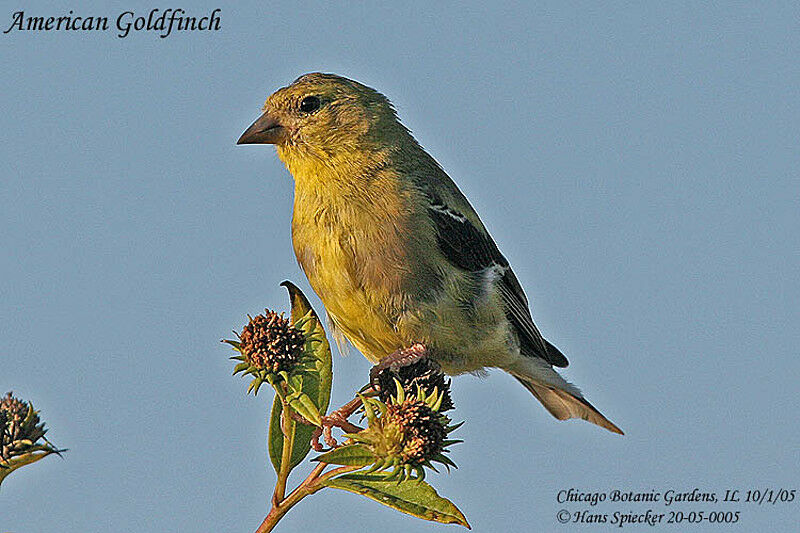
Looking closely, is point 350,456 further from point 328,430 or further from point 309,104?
point 309,104

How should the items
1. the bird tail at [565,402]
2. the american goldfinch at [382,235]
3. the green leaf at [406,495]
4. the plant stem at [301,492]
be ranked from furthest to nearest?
1. the bird tail at [565,402]
2. the american goldfinch at [382,235]
3. the green leaf at [406,495]
4. the plant stem at [301,492]

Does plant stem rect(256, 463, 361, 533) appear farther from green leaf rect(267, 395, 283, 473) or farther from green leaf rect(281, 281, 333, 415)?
green leaf rect(281, 281, 333, 415)

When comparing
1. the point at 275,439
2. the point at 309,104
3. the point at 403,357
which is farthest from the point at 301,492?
the point at 309,104

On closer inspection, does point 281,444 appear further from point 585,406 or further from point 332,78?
point 585,406

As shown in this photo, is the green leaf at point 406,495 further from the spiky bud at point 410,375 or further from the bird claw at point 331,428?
the spiky bud at point 410,375

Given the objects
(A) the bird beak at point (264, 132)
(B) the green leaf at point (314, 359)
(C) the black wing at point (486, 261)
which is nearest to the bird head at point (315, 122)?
(A) the bird beak at point (264, 132)
